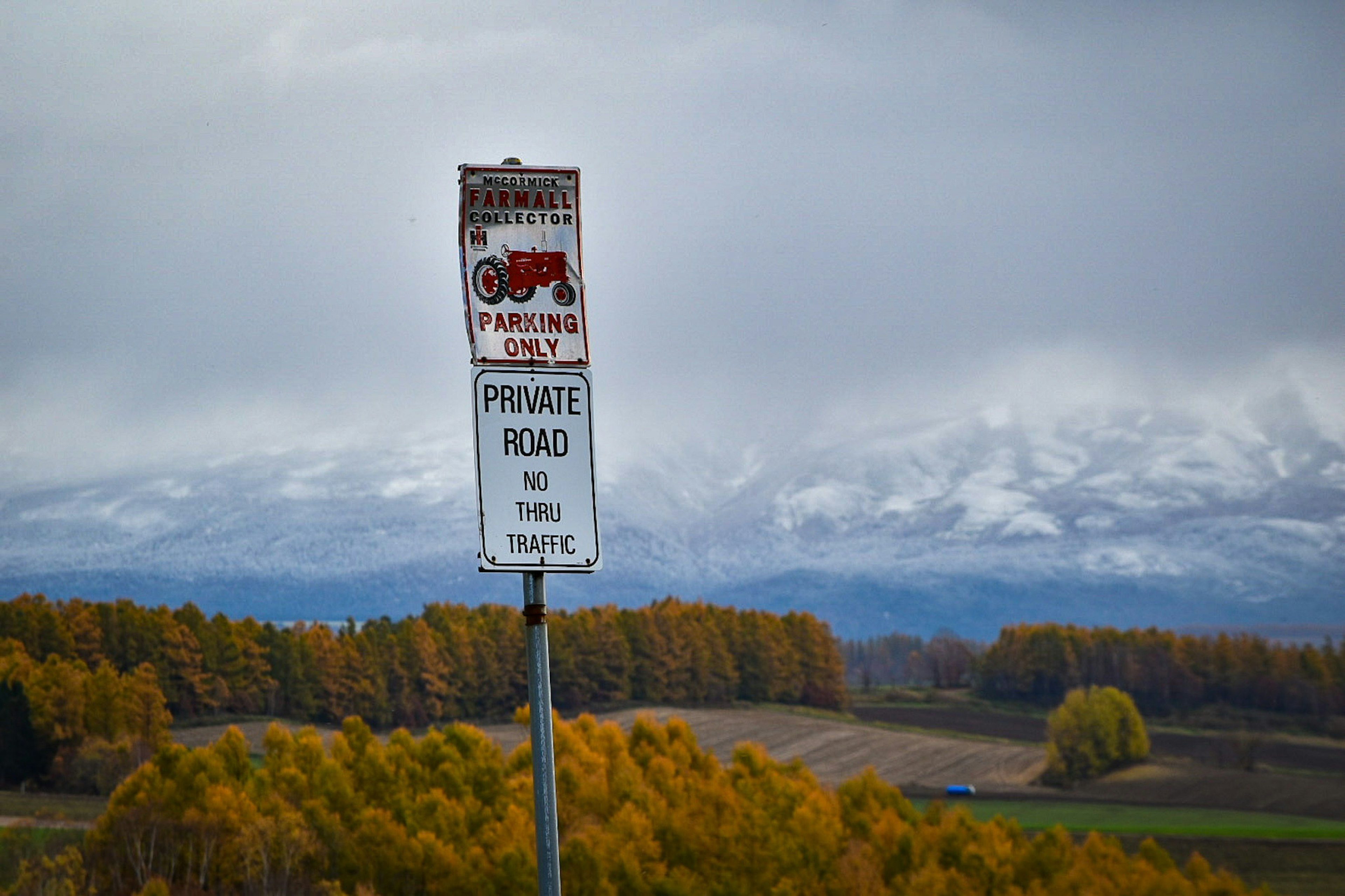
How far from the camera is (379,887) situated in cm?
5912

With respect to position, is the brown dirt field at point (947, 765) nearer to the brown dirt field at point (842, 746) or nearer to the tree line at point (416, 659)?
the brown dirt field at point (842, 746)

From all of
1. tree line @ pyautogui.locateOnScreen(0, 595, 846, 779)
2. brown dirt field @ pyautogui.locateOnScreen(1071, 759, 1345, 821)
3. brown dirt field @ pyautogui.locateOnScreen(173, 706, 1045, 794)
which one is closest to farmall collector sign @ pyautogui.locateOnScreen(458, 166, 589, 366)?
brown dirt field @ pyautogui.locateOnScreen(173, 706, 1045, 794)

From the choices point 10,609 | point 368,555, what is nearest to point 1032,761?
point 10,609

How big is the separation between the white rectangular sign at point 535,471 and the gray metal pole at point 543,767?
0.57 feet

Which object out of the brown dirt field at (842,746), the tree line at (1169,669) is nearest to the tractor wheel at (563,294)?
the brown dirt field at (842,746)

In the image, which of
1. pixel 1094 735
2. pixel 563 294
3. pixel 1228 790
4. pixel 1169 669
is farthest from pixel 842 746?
pixel 563 294

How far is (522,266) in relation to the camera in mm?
6293

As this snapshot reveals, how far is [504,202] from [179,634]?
327ft

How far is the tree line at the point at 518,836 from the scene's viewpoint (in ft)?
191

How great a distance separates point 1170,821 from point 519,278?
278 ft

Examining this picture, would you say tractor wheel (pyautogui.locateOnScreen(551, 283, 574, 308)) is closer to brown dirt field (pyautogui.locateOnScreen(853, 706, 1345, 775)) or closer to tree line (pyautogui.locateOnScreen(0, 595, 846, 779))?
tree line (pyautogui.locateOnScreen(0, 595, 846, 779))

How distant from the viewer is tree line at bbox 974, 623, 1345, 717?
9238 cm

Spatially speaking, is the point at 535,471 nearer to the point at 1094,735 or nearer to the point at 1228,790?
the point at 1228,790

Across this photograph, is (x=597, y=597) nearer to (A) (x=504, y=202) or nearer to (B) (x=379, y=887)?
(B) (x=379, y=887)
